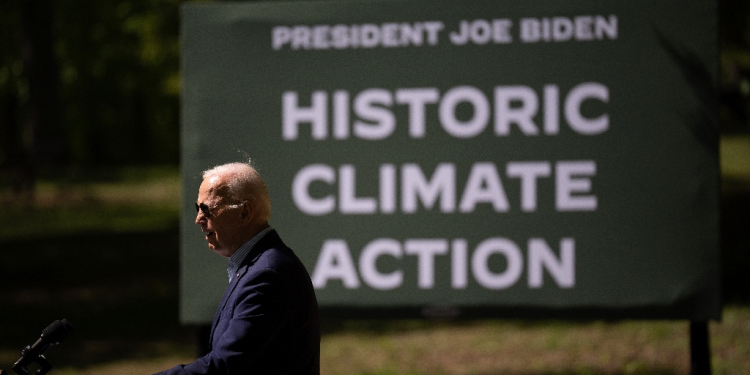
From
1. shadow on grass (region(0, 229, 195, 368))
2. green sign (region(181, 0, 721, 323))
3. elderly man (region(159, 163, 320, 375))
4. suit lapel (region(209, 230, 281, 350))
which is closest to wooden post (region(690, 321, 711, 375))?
green sign (region(181, 0, 721, 323))

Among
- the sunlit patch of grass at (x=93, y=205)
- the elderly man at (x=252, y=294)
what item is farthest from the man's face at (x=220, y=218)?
the sunlit patch of grass at (x=93, y=205)

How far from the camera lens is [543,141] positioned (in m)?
6.69

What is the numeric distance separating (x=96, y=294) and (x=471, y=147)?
1277 cm

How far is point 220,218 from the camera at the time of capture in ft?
11.9

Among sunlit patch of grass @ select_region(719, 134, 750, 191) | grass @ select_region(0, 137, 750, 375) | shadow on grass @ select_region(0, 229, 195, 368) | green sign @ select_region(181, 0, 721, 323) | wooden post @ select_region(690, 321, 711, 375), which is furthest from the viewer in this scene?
sunlit patch of grass @ select_region(719, 134, 750, 191)

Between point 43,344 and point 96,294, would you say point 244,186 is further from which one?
point 96,294

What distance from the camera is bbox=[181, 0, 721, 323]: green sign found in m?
6.50

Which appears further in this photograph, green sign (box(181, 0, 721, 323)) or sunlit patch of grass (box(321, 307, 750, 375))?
sunlit patch of grass (box(321, 307, 750, 375))

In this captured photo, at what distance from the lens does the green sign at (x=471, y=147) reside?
650 cm

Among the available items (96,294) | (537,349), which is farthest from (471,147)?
(96,294)

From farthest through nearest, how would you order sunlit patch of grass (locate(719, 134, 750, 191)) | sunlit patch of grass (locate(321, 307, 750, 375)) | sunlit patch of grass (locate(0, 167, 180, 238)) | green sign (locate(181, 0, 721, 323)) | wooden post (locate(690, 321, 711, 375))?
1. sunlit patch of grass (locate(0, 167, 180, 238))
2. sunlit patch of grass (locate(719, 134, 750, 191))
3. sunlit patch of grass (locate(321, 307, 750, 375))
4. wooden post (locate(690, 321, 711, 375))
5. green sign (locate(181, 0, 721, 323))

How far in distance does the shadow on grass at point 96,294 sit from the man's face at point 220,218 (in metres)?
8.99

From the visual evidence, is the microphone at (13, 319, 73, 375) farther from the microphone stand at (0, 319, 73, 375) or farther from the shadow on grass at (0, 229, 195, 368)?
the shadow on grass at (0, 229, 195, 368)

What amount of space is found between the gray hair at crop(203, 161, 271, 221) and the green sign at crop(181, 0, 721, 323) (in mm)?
3193
